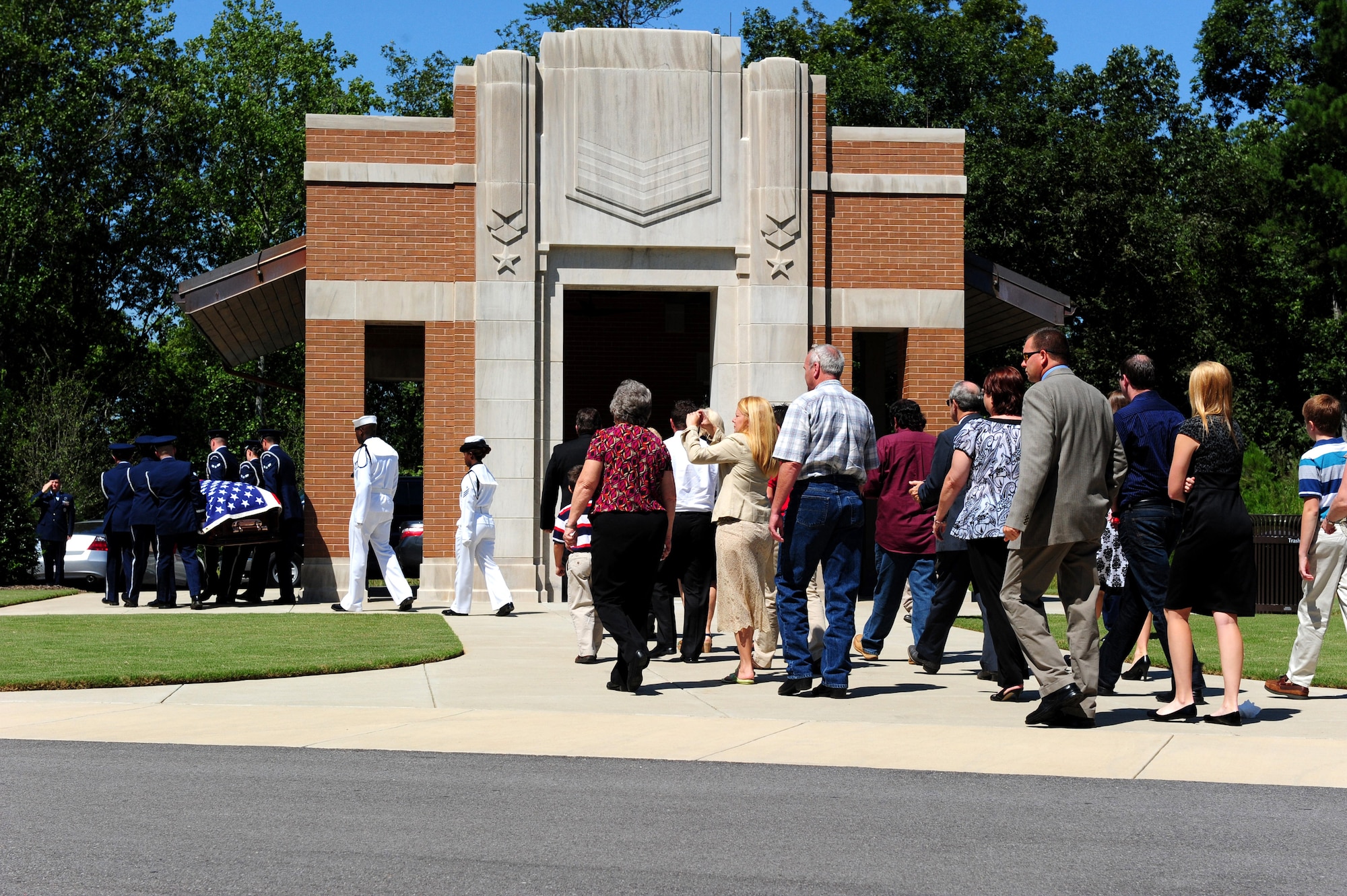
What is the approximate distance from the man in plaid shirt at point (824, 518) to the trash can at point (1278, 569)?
31.4 feet

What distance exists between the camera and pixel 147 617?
48.3 feet

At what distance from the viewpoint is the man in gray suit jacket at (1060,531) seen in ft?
25.2

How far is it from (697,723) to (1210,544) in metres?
2.88

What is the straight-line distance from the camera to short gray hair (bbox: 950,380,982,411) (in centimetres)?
973

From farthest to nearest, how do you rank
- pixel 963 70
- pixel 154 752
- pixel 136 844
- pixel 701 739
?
pixel 963 70 → pixel 701 739 → pixel 154 752 → pixel 136 844

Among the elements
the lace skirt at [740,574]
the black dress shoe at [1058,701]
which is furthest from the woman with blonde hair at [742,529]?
the black dress shoe at [1058,701]

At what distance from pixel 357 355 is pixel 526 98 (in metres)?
3.59

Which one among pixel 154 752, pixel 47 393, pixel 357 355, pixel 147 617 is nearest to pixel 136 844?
pixel 154 752

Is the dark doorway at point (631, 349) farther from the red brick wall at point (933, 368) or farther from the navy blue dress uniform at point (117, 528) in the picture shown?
the navy blue dress uniform at point (117, 528)

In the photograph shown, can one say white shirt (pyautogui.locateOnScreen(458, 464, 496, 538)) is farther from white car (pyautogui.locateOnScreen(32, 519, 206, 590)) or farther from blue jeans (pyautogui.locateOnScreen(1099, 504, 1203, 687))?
white car (pyautogui.locateOnScreen(32, 519, 206, 590))

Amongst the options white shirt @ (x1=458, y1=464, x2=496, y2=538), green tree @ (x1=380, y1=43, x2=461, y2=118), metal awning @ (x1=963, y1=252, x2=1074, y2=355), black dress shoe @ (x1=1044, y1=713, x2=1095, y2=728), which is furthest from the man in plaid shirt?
green tree @ (x1=380, y1=43, x2=461, y2=118)

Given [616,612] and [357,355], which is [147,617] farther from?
[616,612]

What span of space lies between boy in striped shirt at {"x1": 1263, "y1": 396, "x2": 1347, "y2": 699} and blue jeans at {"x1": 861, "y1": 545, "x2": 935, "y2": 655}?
2.43 metres

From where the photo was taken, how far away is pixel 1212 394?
8.08 metres
